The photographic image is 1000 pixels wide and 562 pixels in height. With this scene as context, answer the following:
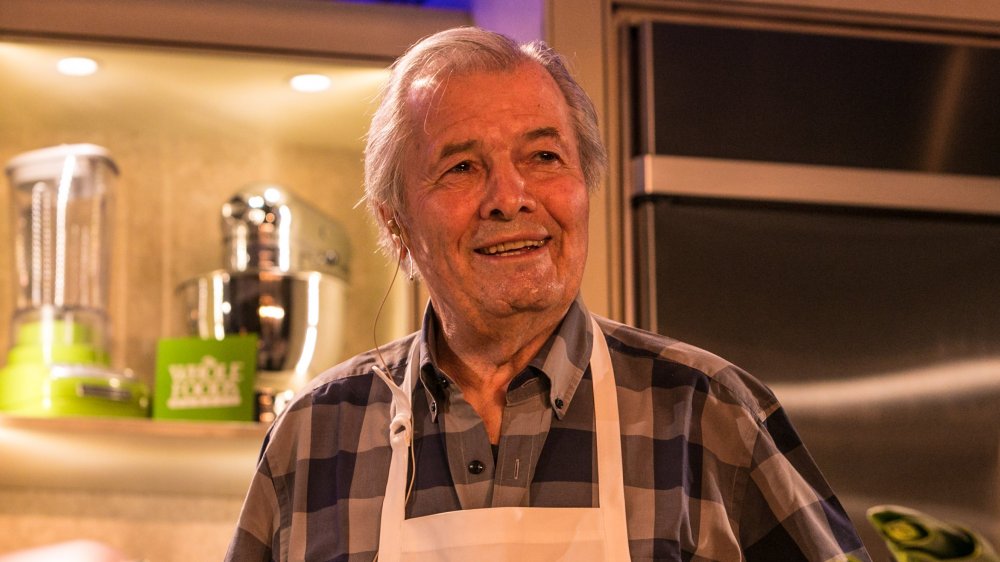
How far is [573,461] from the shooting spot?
1116mm

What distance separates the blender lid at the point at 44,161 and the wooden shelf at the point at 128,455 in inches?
16.5

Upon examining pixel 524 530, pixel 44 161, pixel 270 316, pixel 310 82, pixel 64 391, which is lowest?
pixel 524 530

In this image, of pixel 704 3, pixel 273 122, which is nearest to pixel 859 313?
pixel 704 3

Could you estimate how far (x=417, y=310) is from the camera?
1823 mm

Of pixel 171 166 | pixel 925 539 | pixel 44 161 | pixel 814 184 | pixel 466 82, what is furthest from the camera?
pixel 171 166

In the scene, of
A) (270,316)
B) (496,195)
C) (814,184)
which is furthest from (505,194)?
(270,316)

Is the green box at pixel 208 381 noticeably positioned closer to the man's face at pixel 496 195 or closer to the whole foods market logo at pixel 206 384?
the whole foods market logo at pixel 206 384

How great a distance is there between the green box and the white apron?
69 centimetres

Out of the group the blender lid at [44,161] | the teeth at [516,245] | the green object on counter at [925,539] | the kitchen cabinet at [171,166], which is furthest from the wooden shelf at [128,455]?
the green object on counter at [925,539]

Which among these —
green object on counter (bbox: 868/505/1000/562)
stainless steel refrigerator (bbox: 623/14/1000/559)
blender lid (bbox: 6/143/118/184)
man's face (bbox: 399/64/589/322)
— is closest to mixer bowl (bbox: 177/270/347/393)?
blender lid (bbox: 6/143/118/184)

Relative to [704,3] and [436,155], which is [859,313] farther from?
[436,155]

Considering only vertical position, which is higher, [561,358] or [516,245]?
[516,245]

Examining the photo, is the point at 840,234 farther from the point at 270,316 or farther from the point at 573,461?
the point at 270,316

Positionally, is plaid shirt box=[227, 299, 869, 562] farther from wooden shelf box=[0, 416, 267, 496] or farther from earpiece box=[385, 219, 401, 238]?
wooden shelf box=[0, 416, 267, 496]
